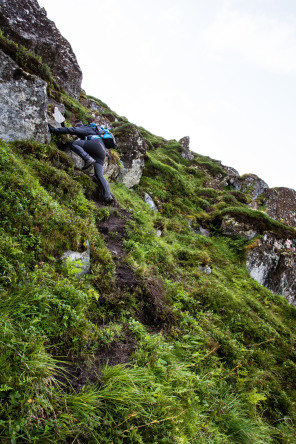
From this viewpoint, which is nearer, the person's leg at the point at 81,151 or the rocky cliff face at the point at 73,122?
the rocky cliff face at the point at 73,122

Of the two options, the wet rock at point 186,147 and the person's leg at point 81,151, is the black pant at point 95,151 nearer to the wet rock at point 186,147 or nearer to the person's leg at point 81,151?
the person's leg at point 81,151

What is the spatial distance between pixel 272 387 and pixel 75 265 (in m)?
5.67

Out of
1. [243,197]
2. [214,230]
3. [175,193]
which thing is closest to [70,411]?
[214,230]

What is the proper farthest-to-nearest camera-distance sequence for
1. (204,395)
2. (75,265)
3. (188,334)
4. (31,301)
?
(188,334)
(75,265)
(204,395)
(31,301)

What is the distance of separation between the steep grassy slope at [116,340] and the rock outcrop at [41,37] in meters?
9.50

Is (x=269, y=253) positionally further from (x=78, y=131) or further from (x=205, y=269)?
(x=78, y=131)

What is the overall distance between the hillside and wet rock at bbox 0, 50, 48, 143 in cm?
9

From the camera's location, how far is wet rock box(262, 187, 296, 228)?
83.6ft

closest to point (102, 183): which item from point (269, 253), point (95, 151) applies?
point (95, 151)

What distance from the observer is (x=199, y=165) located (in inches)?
1080

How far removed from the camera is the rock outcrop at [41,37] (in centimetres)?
1180

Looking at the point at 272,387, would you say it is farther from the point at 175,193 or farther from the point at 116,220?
the point at 175,193

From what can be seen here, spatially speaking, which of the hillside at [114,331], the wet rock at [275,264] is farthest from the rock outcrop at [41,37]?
the wet rock at [275,264]

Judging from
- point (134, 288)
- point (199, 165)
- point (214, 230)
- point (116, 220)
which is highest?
point (199, 165)
